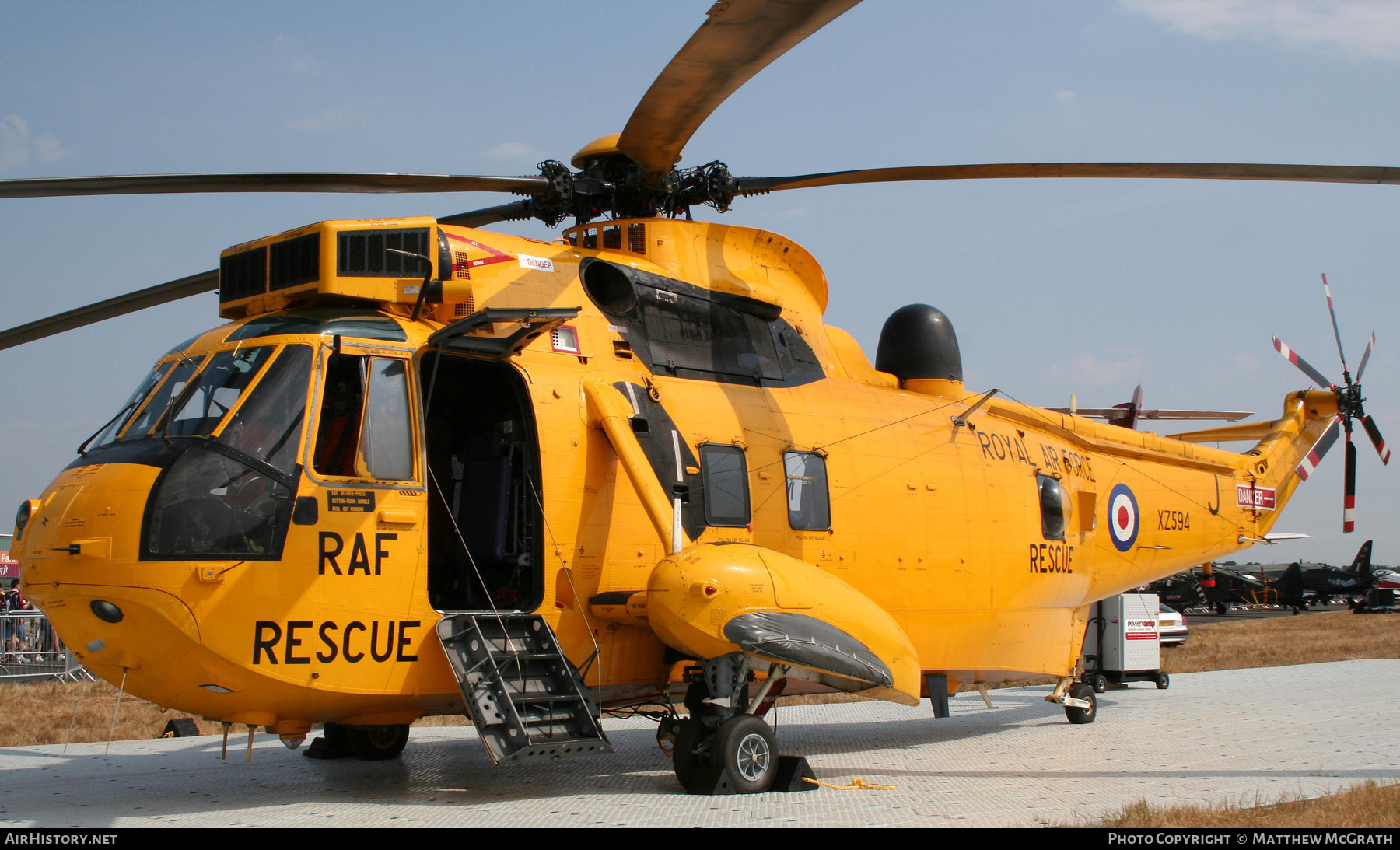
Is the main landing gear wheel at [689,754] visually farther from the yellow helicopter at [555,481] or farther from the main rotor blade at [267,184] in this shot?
the main rotor blade at [267,184]

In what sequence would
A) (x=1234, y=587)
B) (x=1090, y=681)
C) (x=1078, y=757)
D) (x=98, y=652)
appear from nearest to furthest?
(x=98, y=652)
(x=1078, y=757)
(x=1090, y=681)
(x=1234, y=587)

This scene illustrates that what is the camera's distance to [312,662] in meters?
7.09

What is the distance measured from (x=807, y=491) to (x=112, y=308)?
19.0 ft

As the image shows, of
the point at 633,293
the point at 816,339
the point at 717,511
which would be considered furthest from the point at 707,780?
the point at 816,339

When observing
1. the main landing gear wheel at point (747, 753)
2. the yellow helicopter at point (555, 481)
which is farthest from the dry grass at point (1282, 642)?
the main landing gear wheel at point (747, 753)

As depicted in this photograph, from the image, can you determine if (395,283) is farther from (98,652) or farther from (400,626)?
(98,652)

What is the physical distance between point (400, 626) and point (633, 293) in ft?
11.0

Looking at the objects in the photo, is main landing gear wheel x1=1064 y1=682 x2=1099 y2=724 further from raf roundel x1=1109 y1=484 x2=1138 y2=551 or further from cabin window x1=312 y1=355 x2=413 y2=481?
cabin window x1=312 y1=355 x2=413 y2=481

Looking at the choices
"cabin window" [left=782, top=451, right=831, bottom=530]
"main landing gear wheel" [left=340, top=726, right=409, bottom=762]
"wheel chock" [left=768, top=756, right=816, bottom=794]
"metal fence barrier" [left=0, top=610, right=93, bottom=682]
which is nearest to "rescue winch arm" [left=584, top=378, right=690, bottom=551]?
"cabin window" [left=782, top=451, right=831, bottom=530]

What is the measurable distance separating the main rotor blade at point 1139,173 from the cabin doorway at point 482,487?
3475mm

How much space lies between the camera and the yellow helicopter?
6.91 meters

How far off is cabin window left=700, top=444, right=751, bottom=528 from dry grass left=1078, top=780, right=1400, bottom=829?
140 inches

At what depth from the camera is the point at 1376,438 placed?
51.8 feet

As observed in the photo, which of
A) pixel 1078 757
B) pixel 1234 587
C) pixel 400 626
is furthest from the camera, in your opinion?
pixel 1234 587
